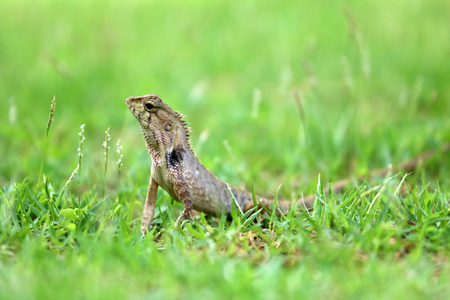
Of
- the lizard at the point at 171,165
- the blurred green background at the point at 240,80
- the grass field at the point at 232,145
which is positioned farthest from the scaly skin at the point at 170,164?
the blurred green background at the point at 240,80

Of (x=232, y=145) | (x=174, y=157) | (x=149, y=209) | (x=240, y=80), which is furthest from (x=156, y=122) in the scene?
(x=240, y=80)

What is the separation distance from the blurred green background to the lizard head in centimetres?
131

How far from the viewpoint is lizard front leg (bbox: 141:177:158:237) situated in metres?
4.64

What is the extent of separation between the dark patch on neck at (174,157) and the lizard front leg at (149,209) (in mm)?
243

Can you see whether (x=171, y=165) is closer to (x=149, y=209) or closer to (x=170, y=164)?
(x=170, y=164)

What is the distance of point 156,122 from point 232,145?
3.17 meters

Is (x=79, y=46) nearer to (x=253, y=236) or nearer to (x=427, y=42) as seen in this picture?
(x=427, y=42)

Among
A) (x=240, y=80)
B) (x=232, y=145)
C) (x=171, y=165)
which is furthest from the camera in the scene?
(x=240, y=80)

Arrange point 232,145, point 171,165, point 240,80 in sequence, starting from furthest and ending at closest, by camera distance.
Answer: point 240,80 < point 232,145 < point 171,165

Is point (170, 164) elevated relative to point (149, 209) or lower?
elevated

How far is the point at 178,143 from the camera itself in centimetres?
483

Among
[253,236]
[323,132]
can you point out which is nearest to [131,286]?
[253,236]

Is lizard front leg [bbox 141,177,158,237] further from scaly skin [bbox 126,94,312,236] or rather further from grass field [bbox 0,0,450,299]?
grass field [bbox 0,0,450,299]

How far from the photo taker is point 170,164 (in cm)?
473
